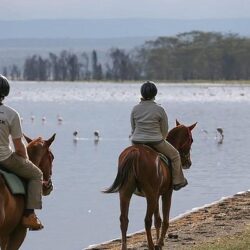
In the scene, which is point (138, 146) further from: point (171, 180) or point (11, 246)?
point (11, 246)

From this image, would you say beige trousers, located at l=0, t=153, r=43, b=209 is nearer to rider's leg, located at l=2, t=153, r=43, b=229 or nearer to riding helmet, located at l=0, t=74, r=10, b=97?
rider's leg, located at l=2, t=153, r=43, b=229

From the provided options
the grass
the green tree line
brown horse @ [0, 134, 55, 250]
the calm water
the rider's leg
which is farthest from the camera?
the green tree line

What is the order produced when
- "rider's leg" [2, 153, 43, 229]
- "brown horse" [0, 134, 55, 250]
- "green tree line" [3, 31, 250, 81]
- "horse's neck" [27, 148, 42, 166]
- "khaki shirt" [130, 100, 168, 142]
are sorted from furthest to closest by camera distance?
1. "green tree line" [3, 31, 250, 81]
2. "khaki shirt" [130, 100, 168, 142]
3. "horse's neck" [27, 148, 42, 166]
4. "rider's leg" [2, 153, 43, 229]
5. "brown horse" [0, 134, 55, 250]

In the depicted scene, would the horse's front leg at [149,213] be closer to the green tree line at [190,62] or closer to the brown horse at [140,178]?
the brown horse at [140,178]

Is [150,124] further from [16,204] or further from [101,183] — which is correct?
[101,183]

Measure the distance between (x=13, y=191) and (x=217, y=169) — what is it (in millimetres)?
15249

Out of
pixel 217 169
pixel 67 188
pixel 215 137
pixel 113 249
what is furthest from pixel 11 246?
pixel 215 137

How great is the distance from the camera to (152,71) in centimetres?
18750

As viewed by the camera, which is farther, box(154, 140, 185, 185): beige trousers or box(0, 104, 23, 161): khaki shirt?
box(154, 140, 185, 185): beige trousers

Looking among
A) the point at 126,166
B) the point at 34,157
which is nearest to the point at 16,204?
the point at 34,157

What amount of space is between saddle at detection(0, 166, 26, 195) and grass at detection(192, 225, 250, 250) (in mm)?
2471

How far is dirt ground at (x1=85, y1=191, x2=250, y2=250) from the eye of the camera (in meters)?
12.1

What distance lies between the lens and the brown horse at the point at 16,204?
344 inches

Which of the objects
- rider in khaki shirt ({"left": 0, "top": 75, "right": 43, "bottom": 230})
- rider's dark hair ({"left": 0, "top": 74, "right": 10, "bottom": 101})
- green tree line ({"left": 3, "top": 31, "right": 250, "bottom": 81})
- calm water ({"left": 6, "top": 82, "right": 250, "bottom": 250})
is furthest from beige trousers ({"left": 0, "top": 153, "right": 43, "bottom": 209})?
green tree line ({"left": 3, "top": 31, "right": 250, "bottom": 81})
